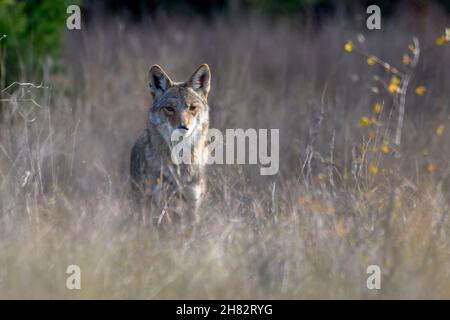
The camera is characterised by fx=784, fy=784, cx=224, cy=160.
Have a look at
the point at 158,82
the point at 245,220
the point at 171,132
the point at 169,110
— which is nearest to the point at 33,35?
the point at 158,82

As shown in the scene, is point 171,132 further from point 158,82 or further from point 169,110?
point 158,82

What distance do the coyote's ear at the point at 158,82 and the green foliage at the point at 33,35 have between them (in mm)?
3287

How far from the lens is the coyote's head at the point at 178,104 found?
24.9 feet

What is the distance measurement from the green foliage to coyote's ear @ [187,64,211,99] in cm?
350

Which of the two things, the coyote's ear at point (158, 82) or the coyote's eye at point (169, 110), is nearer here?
the coyote's eye at point (169, 110)

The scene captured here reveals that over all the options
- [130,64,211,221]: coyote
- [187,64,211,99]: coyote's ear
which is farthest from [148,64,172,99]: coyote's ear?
[187,64,211,99]: coyote's ear

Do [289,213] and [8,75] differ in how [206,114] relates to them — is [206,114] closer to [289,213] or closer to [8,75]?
[289,213]

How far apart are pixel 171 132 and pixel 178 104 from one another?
0.28 m

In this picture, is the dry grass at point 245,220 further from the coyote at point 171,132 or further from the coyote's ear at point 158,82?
the coyote's ear at point 158,82

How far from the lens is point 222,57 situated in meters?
13.9

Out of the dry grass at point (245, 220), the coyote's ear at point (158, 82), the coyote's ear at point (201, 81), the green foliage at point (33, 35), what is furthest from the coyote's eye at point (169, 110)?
the green foliage at point (33, 35)

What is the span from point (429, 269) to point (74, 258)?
7.86 feet

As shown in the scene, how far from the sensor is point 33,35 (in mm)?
11000

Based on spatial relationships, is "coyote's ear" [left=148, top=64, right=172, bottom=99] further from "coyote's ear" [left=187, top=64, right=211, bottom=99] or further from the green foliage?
the green foliage
